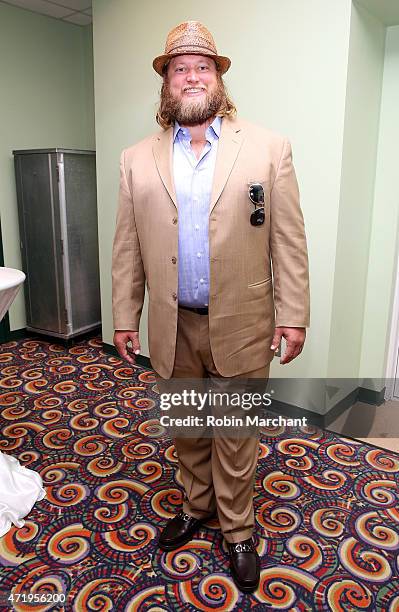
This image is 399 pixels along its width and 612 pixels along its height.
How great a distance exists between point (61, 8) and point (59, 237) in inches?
70.1

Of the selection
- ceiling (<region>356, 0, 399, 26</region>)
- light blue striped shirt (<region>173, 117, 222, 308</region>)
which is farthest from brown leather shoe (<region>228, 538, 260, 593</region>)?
ceiling (<region>356, 0, 399, 26</region>)

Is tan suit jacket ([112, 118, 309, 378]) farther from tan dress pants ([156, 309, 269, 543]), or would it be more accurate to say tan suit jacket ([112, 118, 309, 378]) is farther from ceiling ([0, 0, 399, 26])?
ceiling ([0, 0, 399, 26])

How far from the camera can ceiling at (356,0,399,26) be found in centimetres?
240

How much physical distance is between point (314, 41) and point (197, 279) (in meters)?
1.55

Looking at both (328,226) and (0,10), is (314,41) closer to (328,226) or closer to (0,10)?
(328,226)

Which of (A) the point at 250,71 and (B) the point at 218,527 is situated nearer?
(B) the point at 218,527

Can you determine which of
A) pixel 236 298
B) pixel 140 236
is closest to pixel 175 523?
pixel 236 298

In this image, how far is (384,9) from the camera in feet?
8.18

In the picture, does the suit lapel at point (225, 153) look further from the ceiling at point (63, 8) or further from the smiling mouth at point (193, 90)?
the ceiling at point (63, 8)

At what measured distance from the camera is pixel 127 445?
2.62m

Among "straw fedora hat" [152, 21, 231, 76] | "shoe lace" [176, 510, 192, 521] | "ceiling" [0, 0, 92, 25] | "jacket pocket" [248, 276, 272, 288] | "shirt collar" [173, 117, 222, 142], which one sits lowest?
"shoe lace" [176, 510, 192, 521]

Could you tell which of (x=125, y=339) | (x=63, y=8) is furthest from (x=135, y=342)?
(x=63, y=8)

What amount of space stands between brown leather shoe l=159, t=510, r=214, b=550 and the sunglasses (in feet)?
3.81

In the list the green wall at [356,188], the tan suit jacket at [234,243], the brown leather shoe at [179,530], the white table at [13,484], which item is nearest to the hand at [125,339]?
the tan suit jacket at [234,243]
